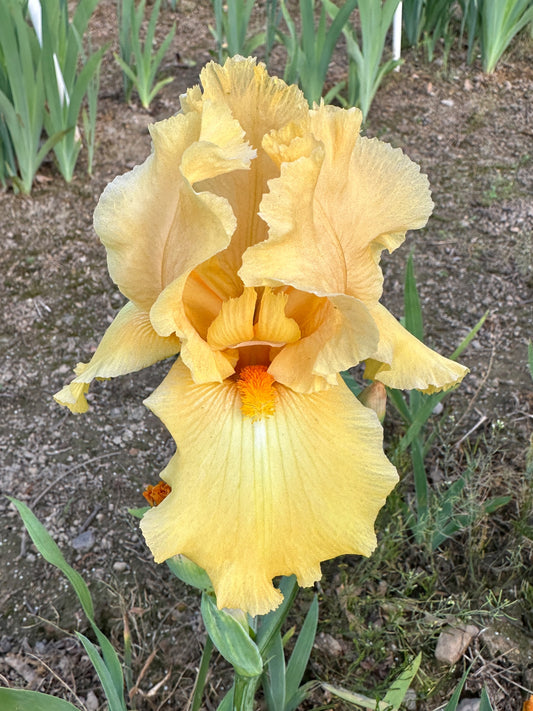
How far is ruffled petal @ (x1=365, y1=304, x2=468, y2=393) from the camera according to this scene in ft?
3.45

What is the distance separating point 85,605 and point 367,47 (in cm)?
258

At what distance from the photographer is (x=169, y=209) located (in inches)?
38.9

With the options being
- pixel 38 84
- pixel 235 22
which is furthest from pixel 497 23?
pixel 38 84

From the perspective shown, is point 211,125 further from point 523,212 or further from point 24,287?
point 523,212

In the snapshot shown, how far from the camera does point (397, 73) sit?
3932mm

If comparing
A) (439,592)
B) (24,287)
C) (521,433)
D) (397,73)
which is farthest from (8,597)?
(397,73)

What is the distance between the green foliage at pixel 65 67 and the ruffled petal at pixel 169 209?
1977mm

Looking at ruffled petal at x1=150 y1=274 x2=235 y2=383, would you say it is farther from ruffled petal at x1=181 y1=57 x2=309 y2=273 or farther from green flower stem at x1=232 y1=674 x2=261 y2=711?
green flower stem at x1=232 y1=674 x2=261 y2=711

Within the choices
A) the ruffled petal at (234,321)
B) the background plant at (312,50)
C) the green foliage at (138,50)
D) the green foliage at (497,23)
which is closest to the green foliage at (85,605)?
the ruffled petal at (234,321)

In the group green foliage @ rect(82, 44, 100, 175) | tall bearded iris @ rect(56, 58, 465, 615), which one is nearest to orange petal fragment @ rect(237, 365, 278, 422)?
tall bearded iris @ rect(56, 58, 465, 615)

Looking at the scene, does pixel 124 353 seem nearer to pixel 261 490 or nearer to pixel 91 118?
pixel 261 490

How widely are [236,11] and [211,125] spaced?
2.32m

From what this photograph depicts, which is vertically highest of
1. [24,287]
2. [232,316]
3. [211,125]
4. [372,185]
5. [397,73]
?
[211,125]

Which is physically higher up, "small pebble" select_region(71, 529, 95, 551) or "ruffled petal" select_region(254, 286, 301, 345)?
"ruffled petal" select_region(254, 286, 301, 345)
